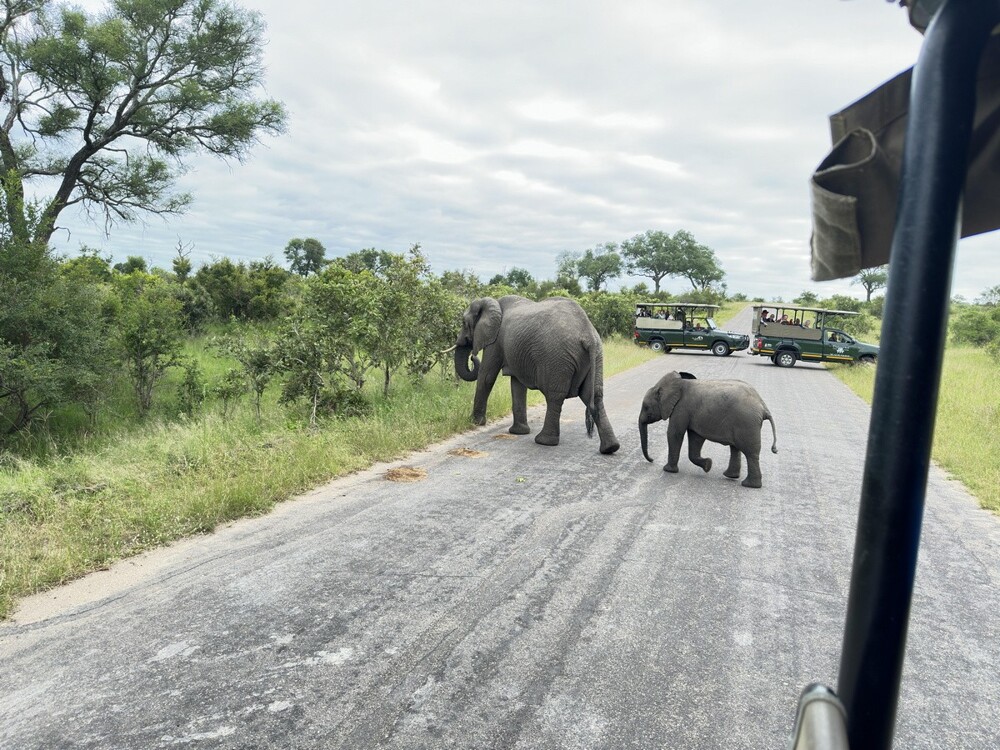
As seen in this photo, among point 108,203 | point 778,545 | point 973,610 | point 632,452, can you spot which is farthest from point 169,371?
point 973,610

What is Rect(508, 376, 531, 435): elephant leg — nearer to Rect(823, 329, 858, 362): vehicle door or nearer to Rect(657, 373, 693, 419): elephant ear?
Rect(657, 373, 693, 419): elephant ear

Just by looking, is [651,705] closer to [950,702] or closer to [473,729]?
[473,729]

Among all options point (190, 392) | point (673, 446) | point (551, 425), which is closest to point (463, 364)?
point (551, 425)

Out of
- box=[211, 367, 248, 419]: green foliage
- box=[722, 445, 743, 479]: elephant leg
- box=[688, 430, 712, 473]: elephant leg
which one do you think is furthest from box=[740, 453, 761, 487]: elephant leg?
box=[211, 367, 248, 419]: green foliage

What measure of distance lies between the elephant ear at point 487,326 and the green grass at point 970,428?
517 cm

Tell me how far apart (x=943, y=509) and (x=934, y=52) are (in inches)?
260

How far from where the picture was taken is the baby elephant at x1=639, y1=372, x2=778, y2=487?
6.71 m

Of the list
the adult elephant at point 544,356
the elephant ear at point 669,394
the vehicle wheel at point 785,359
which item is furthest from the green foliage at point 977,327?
the elephant ear at point 669,394

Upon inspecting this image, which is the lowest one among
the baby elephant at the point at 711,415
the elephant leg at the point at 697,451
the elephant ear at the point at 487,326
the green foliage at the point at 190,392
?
the green foliage at the point at 190,392

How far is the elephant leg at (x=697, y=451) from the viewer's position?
720 cm

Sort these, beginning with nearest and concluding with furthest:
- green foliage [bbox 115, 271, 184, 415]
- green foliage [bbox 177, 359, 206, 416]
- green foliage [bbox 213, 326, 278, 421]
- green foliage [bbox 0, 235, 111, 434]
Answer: green foliage [bbox 213, 326, 278, 421] < green foliage [bbox 0, 235, 111, 434] < green foliage [bbox 115, 271, 184, 415] < green foliage [bbox 177, 359, 206, 416]

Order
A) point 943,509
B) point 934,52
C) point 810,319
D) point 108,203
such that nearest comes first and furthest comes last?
1. point 934,52
2. point 943,509
3. point 108,203
4. point 810,319

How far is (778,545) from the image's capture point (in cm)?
508

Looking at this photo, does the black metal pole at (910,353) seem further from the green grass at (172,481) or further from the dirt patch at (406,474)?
the dirt patch at (406,474)
